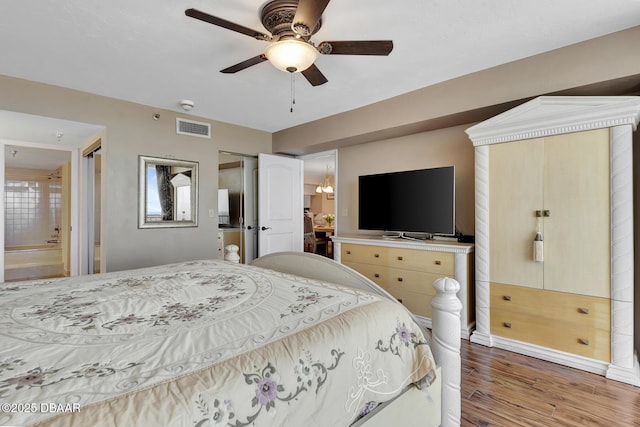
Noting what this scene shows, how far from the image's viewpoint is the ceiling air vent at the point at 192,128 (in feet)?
12.4

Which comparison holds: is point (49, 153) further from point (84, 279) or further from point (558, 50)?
point (558, 50)

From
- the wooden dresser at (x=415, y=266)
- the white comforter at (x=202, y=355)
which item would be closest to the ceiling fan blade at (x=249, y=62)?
the white comforter at (x=202, y=355)

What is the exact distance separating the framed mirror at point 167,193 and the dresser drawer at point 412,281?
2.55 meters

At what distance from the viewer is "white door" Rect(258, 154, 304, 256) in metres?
4.41

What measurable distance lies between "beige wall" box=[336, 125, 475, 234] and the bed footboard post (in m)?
2.19

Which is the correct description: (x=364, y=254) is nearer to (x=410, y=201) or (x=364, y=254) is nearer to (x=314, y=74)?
(x=410, y=201)

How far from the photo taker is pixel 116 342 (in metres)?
0.94

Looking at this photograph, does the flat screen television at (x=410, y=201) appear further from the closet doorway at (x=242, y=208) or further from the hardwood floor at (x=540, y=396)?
the closet doorway at (x=242, y=208)

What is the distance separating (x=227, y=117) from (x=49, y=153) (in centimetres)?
374

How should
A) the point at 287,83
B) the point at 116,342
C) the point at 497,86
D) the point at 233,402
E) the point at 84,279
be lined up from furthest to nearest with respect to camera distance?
the point at 287,83 < the point at 497,86 < the point at 84,279 < the point at 116,342 < the point at 233,402

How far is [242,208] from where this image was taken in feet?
16.0

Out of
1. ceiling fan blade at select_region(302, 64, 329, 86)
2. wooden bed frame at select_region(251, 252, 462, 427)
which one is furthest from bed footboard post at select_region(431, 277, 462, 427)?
ceiling fan blade at select_region(302, 64, 329, 86)

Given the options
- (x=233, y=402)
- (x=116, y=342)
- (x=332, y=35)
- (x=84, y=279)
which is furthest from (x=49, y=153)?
(x=233, y=402)

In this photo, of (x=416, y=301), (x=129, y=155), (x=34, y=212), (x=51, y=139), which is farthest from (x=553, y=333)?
(x=34, y=212)
